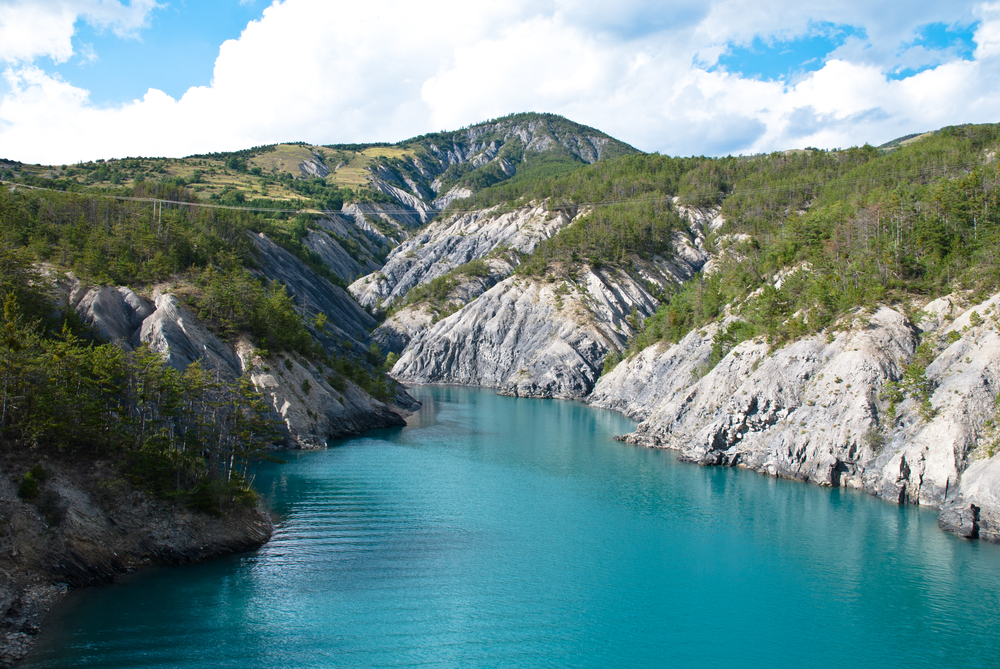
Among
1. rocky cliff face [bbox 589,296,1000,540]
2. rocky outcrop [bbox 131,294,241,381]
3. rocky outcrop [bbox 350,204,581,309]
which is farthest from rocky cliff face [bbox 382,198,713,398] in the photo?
rocky outcrop [bbox 131,294,241,381]

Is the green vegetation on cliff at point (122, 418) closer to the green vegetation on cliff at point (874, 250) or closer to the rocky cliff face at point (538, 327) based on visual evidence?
the green vegetation on cliff at point (874, 250)

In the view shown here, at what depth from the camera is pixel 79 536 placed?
94.9 ft

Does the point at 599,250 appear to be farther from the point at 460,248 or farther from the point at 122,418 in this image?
the point at 122,418

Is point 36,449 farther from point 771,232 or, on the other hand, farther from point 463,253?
point 463,253

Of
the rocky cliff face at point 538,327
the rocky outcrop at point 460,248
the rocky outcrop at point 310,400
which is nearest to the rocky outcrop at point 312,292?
the rocky cliff face at point 538,327

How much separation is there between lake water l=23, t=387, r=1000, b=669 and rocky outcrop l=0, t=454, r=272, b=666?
1.00 m

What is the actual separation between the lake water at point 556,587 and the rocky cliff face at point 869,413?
2.48m

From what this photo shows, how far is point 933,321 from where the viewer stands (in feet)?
176

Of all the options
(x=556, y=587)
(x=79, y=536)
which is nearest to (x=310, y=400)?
(x=79, y=536)

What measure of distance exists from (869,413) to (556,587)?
33021 millimetres

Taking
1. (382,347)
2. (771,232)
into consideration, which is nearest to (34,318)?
(382,347)

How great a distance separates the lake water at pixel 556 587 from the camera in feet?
82.6

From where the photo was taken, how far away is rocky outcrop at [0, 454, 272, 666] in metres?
25.3

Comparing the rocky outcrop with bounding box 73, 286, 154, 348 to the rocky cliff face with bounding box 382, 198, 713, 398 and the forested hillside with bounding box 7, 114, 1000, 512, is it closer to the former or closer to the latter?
the forested hillside with bounding box 7, 114, 1000, 512
